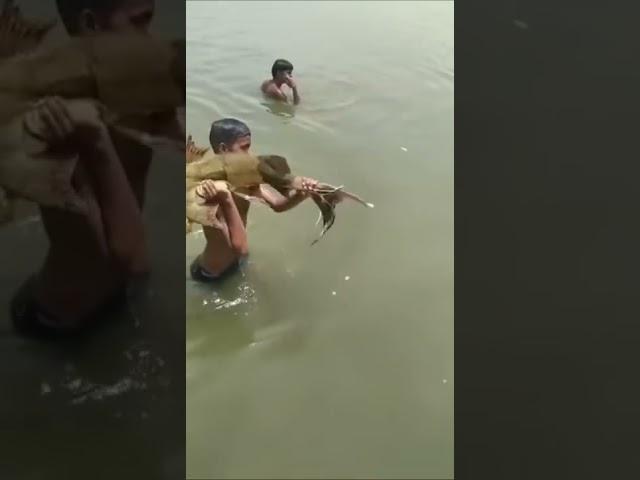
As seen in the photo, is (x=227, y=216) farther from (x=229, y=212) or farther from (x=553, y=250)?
(x=553, y=250)

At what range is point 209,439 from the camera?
0.64m

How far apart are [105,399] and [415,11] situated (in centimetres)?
60

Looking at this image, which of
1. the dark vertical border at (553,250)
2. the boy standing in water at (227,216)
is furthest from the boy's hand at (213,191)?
the dark vertical border at (553,250)

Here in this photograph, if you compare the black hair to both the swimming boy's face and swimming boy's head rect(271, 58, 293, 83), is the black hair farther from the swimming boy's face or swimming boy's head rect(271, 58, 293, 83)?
swimming boy's head rect(271, 58, 293, 83)

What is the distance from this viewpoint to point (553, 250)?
67cm

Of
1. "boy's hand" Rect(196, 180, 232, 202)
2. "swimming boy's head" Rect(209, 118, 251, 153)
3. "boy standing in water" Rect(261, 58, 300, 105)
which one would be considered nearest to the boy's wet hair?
"boy standing in water" Rect(261, 58, 300, 105)

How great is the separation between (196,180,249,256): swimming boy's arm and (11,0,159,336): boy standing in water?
0.08m

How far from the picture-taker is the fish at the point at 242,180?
66 centimetres

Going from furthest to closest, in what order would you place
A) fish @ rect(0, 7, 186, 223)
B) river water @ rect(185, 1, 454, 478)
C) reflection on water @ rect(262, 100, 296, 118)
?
reflection on water @ rect(262, 100, 296, 118) → river water @ rect(185, 1, 454, 478) → fish @ rect(0, 7, 186, 223)

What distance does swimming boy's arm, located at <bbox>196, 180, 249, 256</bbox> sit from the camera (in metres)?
0.67

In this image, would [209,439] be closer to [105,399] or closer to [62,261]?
[105,399]

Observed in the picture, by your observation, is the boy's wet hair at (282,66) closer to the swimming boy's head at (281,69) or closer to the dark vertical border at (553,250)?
the swimming boy's head at (281,69)

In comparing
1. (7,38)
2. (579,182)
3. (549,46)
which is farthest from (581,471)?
(7,38)

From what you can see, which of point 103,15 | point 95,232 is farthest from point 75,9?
point 95,232
